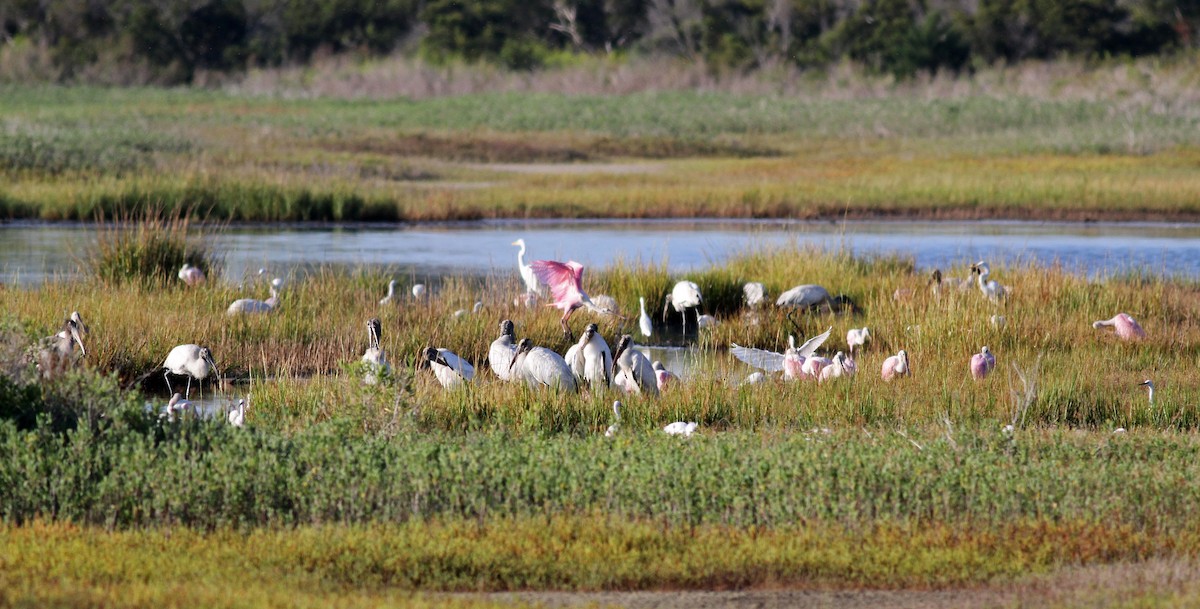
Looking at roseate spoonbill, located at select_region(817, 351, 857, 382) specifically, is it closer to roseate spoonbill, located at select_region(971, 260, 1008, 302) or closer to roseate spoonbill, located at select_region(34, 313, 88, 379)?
roseate spoonbill, located at select_region(971, 260, 1008, 302)

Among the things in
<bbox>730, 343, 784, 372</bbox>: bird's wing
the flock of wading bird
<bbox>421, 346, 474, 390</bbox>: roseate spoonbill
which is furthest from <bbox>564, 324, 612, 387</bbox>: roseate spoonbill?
<bbox>730, 343, 784, 372</bbox>: bird's wing

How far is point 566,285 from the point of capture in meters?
14.1

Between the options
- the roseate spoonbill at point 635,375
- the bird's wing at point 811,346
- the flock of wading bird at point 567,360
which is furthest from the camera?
the bird's wing at point 811,346

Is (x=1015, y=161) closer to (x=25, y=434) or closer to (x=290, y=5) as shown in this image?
(x=25, y=434)

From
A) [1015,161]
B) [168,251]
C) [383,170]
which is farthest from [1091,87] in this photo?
[168,251]

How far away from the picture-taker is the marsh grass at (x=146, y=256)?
16312mm

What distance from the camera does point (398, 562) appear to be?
22.5 feet

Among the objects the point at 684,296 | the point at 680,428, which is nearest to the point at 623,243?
the point at 684,296

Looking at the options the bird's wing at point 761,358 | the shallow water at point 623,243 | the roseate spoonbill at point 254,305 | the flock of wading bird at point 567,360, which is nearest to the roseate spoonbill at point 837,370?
the flock of wading bird at point 567,360

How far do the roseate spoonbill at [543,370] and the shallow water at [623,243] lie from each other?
24.7 ft

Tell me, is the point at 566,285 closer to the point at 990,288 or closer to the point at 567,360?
the point at 567,360

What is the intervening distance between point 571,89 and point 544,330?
50908 mm

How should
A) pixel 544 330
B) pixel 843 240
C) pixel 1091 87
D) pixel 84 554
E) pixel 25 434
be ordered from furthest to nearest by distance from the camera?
pixel 1091 87, pixel 843 240, pixel 544 330, pixel 25 434, pixel 84 554

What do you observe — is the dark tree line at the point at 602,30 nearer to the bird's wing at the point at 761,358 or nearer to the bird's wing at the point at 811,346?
the bird's wing at the point at 811,346
